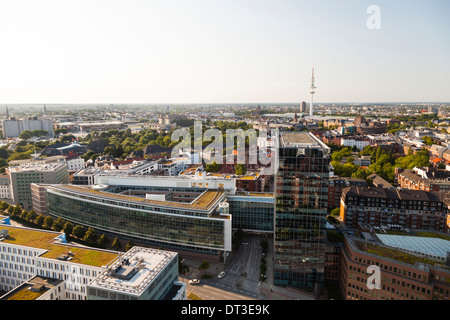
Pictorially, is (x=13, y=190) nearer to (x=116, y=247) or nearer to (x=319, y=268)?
(x=116, y=247)

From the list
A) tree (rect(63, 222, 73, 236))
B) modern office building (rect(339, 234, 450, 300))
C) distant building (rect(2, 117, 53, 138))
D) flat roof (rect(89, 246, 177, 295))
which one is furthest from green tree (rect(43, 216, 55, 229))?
distant building (rect(2, 117, 53, 138))

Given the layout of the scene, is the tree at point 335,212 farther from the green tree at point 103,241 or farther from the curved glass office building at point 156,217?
the green tree at point 103,241

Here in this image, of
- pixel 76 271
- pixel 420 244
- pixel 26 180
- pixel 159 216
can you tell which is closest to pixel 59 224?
pixel 159 216

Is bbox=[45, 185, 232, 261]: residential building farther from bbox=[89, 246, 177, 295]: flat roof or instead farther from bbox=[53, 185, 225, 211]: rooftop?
bbox=[89, 246, 177, 295]: flat roof

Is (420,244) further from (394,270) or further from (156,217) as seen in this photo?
(156,217)

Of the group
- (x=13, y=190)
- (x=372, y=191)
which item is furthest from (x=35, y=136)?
(x=372, y=191)
